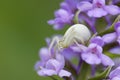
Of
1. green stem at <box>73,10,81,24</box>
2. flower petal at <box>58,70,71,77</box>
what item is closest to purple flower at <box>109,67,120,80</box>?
flower petal at <box>58,70,71,77</box>

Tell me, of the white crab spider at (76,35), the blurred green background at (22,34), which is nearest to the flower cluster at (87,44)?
the white crab spider at (76,35)

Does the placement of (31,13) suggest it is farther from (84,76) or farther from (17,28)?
(84,76)

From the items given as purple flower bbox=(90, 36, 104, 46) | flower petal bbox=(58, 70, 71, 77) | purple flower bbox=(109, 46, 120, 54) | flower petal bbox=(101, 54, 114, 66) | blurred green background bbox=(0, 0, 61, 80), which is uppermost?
blurred green background bbox=(0, 0, 61, 80)

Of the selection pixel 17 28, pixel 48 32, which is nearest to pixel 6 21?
pixel 17 28

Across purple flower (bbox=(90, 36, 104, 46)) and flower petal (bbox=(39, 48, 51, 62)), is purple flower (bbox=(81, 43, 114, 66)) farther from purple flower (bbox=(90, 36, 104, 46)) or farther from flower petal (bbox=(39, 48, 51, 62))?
flower petal (bbox=(39, 48, 51, 62))

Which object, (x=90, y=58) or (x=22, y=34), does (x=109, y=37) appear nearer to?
(x=90, y=58)

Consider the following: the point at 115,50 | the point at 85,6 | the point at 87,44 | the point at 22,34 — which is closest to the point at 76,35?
the point at 87,44
